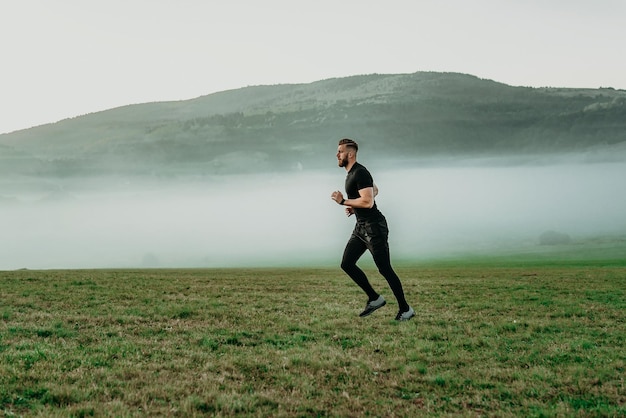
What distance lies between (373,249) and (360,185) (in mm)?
1792

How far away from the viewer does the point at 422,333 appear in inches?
533

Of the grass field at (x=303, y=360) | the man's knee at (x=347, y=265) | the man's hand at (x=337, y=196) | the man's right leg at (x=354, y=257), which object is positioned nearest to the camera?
the grass field at (x=303, y=360)

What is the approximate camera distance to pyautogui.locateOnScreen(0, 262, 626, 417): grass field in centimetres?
793

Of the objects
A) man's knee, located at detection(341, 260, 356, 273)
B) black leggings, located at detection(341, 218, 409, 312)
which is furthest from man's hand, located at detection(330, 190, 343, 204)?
man's knee, located at detection(341, 260, 356, 273)

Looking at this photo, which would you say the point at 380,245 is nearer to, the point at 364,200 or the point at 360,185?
the point at 364,200

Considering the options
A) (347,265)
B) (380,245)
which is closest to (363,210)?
(380,245)

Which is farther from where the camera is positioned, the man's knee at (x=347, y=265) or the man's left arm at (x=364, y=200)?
the man's knee at (x=347, y=265)

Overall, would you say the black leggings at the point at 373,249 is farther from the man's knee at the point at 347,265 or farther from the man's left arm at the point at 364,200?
the man's left arm at the point at 364,200

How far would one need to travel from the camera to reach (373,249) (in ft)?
47.8

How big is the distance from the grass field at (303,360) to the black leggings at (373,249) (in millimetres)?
1123

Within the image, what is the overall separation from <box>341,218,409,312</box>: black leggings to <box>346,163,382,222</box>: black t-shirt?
0.61 feet


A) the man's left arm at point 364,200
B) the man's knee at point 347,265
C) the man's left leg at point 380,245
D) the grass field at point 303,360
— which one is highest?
the man's left arm at point 364,200

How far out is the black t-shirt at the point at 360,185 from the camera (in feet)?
46.2

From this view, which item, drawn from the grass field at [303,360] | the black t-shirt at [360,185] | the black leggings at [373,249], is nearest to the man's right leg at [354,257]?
the black leggings at [373,249]
